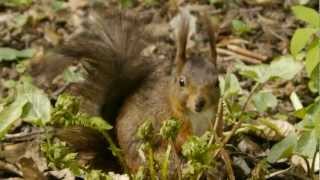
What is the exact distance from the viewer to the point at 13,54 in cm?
443

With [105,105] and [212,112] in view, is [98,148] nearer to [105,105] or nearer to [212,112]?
[105,105]

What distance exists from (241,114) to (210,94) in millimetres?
283

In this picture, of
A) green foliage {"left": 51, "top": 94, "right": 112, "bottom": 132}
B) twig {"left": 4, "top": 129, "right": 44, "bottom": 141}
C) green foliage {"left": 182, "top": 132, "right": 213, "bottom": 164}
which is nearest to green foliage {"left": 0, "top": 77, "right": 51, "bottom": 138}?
green foliage {"left": 51, "top": 94, "right": 112, "bottom": 132}

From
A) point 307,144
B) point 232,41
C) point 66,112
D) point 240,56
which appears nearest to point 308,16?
point 307,144

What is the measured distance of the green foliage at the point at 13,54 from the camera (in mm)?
4406

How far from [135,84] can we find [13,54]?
3.93ft

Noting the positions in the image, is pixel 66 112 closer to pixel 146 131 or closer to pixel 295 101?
pixel 146 131

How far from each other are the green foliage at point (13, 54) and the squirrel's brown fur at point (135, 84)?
1.02m

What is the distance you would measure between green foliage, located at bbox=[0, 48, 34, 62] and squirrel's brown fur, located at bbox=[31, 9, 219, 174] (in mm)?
1019

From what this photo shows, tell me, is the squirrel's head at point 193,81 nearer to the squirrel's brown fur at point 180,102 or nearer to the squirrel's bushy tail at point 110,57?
the squirrel's brown fur at point 180,102

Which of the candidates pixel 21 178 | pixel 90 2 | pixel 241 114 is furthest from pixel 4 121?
pixel 90 2

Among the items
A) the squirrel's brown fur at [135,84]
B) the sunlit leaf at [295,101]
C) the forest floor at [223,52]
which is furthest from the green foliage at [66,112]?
the sunlit leaf at [295,101]

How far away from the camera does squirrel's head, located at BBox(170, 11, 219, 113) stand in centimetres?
324

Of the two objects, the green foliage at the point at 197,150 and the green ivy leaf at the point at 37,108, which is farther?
the green ivy leaf at the point at 37,108
